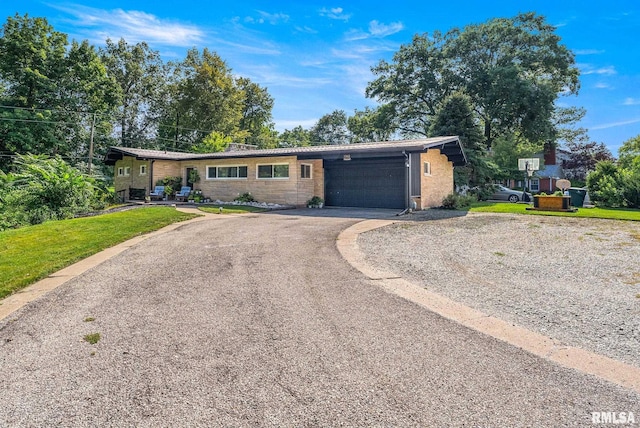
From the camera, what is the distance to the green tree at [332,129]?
58031mm

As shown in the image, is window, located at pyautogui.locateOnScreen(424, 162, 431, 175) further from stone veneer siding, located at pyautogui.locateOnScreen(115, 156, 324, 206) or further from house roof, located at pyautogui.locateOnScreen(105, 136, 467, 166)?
stone veneer siding, located at pyautogui.locateOnScreen(115, 156, 324, 206)

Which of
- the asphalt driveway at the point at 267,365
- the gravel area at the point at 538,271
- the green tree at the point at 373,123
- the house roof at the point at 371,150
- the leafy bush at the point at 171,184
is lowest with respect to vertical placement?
the asphalt driveway at the point at 267,365

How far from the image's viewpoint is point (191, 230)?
9.95 metres

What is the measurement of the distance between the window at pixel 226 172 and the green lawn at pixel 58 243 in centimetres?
727

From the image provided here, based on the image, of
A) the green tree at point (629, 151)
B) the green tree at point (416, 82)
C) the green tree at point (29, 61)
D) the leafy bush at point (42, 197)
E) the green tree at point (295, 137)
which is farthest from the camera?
the green tree at point (295, 137)

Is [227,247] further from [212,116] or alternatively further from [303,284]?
[212,116]

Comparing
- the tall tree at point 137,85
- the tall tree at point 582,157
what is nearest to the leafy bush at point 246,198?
the tall tree at point 137,85

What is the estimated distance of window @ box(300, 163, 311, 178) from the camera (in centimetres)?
1774

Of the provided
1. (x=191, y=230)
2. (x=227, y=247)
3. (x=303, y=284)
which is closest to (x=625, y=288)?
(x=303, y=284)

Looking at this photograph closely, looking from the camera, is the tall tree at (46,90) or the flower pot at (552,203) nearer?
the flower pot at (552,203)

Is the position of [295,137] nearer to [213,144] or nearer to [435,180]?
[213,144]

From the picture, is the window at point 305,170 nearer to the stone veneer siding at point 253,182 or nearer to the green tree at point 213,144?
the stone veneer siding at point 253,182

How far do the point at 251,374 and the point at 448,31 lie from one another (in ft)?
126

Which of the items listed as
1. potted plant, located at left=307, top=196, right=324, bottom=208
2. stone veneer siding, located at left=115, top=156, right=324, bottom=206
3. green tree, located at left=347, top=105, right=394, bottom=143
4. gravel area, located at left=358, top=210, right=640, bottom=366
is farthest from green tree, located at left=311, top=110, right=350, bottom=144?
gravel area, located at left=358, top=210, right=640, bottom=366
